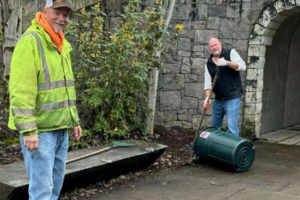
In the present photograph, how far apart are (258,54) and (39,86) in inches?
205

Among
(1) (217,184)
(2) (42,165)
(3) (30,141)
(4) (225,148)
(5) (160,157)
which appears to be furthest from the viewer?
(5) (160,157)

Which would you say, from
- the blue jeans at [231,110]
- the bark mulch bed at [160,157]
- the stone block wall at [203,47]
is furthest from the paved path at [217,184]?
the stone block wall at [203,47]

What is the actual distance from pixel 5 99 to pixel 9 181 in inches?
101

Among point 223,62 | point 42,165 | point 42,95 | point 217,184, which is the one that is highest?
point 223,62

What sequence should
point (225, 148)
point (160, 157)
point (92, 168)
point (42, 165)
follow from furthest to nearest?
point (160, 157), point (225, 148), point (92, 168), point (42, 165)

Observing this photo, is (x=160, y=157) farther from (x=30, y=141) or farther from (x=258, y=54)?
(x=30, y=141)

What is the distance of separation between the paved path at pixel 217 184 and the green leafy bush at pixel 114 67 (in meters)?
1.32

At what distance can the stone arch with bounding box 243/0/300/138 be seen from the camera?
22.8 feet

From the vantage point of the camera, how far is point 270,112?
835cm

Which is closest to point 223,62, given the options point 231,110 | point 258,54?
point 231,110

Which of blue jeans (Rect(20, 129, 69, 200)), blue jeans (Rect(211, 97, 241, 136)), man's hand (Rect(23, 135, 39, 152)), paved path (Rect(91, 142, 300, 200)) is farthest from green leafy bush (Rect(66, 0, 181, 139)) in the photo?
man's hand (Rect(23, 135, 39, 152))

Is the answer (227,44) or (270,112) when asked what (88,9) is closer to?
(227,44)

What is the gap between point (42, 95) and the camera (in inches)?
108

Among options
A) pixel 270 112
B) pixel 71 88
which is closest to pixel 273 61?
pixel 270 112
